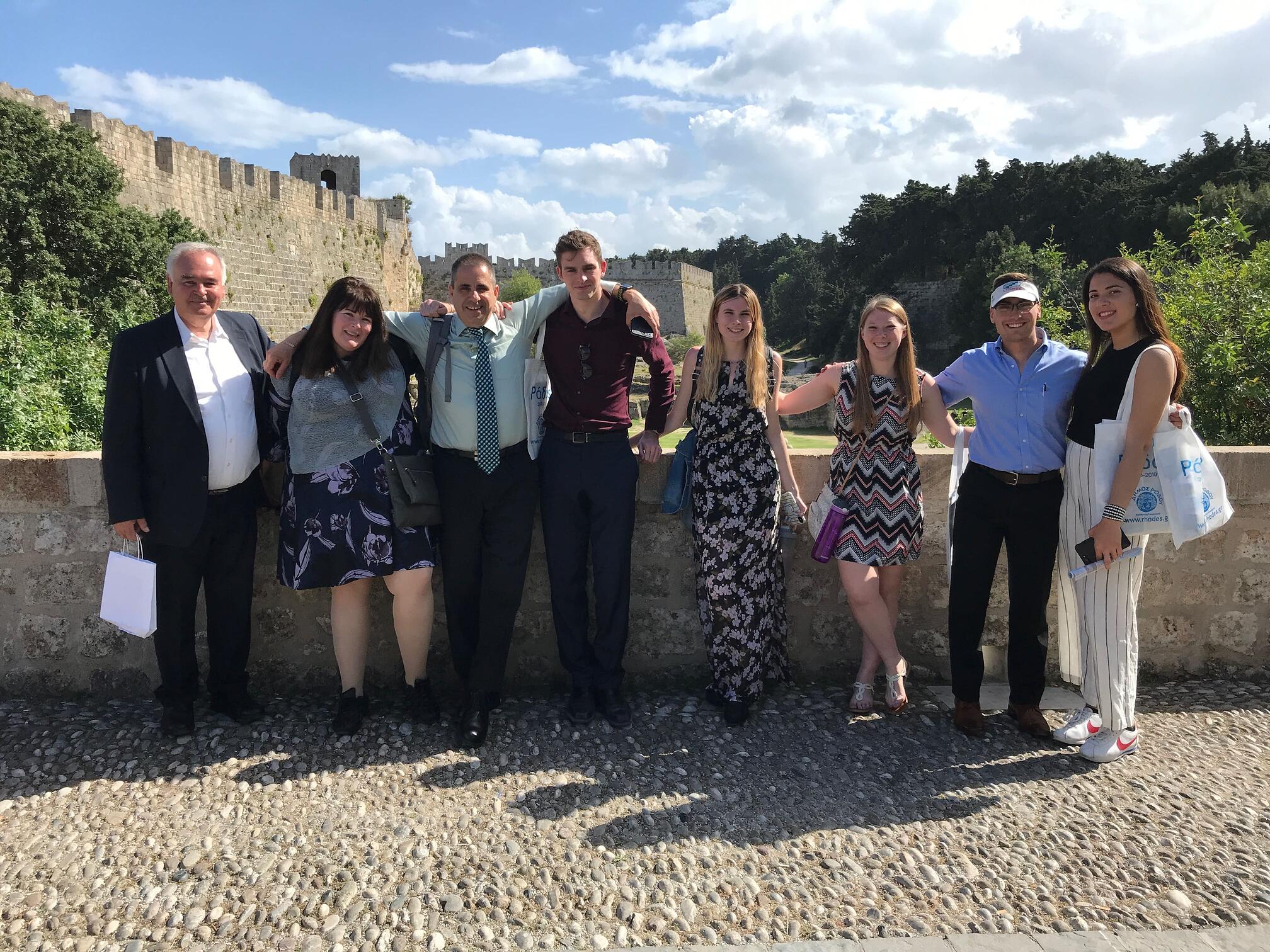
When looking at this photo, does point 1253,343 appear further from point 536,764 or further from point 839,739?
point 536,764

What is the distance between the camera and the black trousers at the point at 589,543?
3.20m

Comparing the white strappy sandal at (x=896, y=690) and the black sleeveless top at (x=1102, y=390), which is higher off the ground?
the black sleeveless top at (x=1102, y=390)

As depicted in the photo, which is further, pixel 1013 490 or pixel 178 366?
pixel 1013 490

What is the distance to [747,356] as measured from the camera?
322 centimetres

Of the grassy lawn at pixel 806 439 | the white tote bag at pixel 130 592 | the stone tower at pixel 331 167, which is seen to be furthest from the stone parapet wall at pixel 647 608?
the stone tower at pixel 331 167

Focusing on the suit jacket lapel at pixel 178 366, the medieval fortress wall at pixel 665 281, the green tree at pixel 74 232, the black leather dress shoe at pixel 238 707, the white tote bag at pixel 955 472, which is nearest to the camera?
the suit jacket lapel at pixel 178 366

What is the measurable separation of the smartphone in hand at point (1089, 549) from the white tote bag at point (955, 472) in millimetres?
450

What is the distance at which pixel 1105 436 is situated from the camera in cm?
288

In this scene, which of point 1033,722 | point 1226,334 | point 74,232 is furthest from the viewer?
point 74,232

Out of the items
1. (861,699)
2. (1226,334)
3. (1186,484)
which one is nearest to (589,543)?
(861,699)

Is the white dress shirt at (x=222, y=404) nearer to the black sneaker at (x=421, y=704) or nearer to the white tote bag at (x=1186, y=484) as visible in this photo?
the black sneaker at (x=421, y=704)

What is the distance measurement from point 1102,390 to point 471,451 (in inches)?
86.9

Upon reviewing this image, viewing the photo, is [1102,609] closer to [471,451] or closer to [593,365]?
[593,365]

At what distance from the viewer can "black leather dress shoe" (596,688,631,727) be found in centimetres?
323
